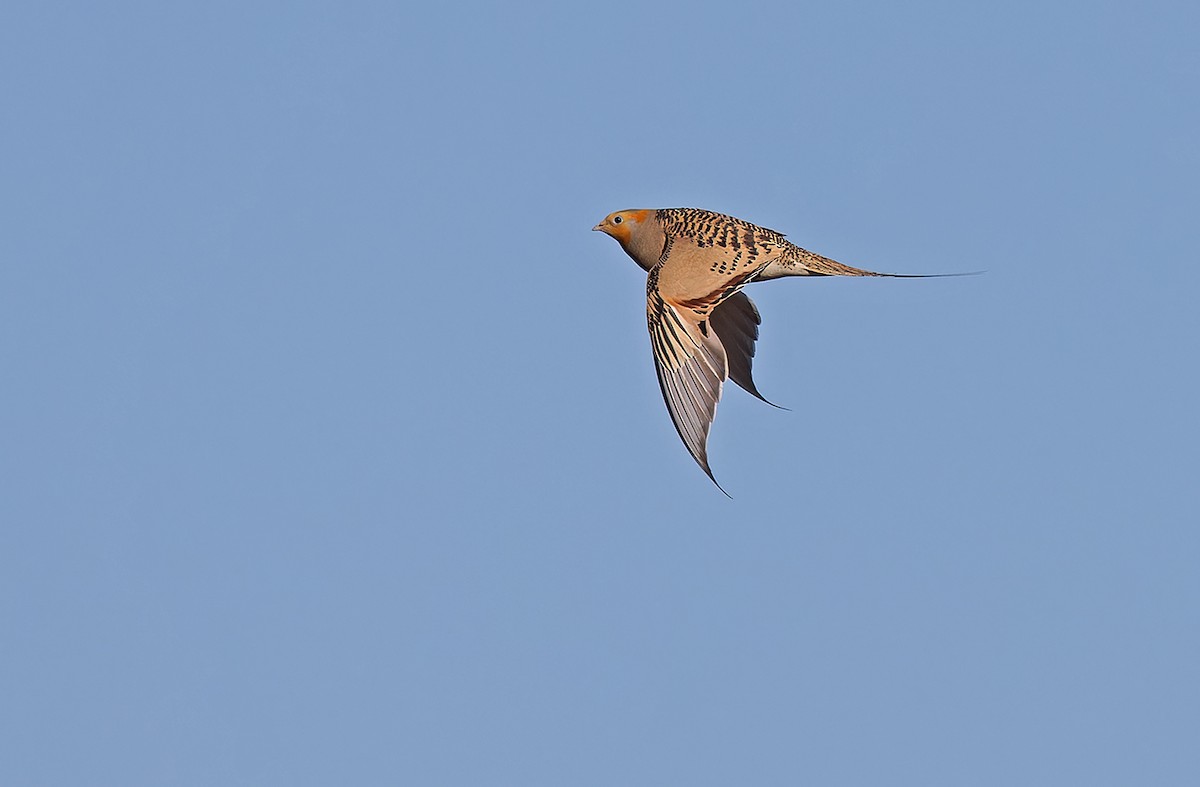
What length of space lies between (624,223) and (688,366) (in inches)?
178

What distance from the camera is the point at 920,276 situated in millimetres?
21203

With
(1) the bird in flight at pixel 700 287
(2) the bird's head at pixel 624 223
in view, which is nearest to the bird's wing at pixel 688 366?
(1) the bird in flight at pixel 700 287

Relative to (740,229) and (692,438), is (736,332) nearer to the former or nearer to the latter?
(740,229)

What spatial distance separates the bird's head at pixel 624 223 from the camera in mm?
25719

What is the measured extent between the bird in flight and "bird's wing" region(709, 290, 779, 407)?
0.01 metres

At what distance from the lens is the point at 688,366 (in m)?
21.8

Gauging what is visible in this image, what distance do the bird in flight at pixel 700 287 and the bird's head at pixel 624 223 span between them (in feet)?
0.04

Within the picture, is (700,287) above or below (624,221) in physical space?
below

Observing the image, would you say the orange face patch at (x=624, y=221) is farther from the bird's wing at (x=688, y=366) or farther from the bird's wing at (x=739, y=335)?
the bird's wing at (x=688, y=366)

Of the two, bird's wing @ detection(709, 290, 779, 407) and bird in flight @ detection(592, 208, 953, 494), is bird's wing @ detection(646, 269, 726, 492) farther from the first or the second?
bird's wing @ detection(709, 290, 779, 407)

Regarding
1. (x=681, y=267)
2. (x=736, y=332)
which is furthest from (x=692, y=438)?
(x=736, y=332)

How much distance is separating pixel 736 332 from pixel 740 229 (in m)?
1.91

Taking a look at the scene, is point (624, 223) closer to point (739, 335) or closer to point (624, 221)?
point (624, 221)

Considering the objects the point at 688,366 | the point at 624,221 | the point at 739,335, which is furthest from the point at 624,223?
the point at 688,366
